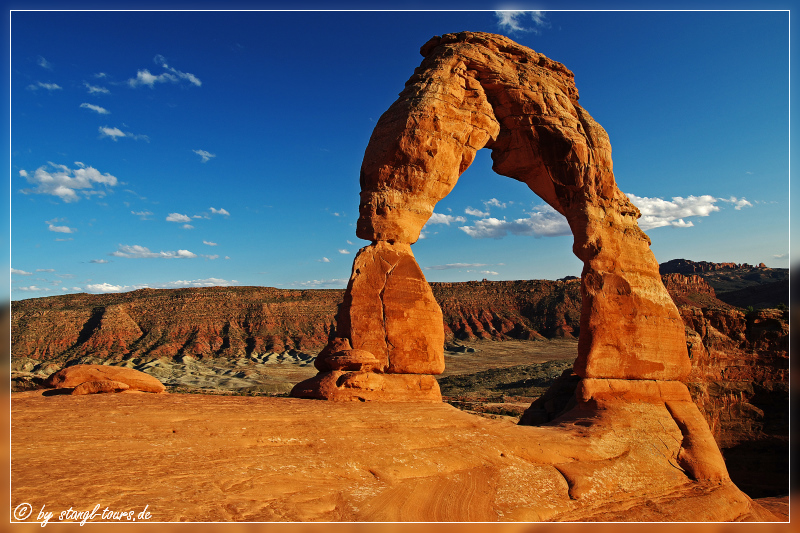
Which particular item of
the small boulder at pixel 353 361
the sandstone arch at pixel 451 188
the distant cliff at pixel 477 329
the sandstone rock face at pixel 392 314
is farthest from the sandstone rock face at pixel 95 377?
the distant cliff at pixel 477 329

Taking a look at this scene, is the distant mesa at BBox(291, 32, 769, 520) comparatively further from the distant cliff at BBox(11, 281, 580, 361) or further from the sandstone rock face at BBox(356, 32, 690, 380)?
the distant cliff at BBox(11, 281, 580, 361)

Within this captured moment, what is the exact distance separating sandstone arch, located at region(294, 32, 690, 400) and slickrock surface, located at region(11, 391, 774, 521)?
139 centimetres

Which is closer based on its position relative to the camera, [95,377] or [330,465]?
[330,465]

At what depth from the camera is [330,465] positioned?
6.23 m

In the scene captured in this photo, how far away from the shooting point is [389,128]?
1053cm

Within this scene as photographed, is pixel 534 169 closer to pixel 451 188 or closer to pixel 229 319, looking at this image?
pixel 451 188

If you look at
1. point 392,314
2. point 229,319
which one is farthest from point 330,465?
point 229,319

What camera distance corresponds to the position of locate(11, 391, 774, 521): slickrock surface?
199 inches

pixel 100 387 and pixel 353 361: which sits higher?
pixel 353 361

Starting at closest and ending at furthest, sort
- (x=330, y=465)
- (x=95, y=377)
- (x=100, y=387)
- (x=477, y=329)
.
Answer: (x=330, y=465) < (x=100, y=387) < (x=95, y=377) < (x=477, y=329)

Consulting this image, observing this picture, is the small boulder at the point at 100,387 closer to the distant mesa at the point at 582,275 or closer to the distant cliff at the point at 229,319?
the distant mesa at the point at 582,275

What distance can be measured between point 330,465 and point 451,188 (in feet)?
21.1

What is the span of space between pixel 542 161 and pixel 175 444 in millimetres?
9741

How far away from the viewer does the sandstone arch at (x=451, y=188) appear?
9.74 meters
